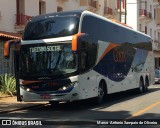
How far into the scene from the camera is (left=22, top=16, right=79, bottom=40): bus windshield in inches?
592

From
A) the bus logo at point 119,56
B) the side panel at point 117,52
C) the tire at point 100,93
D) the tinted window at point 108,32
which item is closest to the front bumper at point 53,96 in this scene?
the side panel at point 117,52

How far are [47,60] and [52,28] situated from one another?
1.25 m

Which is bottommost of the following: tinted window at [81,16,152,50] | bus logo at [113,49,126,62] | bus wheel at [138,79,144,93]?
bus wheel at [138,79,144,93]

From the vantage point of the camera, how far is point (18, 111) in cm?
1549

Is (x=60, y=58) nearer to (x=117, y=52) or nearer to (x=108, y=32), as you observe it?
(x=108, y=32)

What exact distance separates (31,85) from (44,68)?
813 millimetres

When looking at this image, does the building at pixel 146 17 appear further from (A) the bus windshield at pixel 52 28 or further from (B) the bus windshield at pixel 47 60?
(B) the bus windshield at pixel 47 60

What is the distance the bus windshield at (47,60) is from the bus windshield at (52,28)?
0.42 metres

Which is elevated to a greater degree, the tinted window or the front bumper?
the tinted window

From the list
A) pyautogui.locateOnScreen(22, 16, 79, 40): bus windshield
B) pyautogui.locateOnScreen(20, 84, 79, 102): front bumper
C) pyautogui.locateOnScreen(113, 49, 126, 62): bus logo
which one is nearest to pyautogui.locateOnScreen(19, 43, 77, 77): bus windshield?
pyautogui.locateOnScreen(22, 16, 79, 40): bus windshield

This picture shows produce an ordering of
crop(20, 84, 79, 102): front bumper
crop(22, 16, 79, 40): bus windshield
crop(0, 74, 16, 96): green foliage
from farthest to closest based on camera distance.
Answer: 1. crop(0, 74, 16, 96): green foliage
2. crop(22, 16, 79, 40): bus windshield
3. crop(20, 84, 79, 102): front bumper

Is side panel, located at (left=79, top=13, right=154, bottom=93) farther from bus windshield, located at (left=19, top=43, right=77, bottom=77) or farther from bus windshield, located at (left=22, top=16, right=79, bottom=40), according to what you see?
bus windshield, located at (left=19, top=43, right=77, bottom=77)

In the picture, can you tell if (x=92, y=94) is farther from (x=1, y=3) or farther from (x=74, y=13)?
(x=1, y=3)

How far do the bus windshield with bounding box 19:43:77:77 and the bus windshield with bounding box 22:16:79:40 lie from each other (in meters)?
0.42
